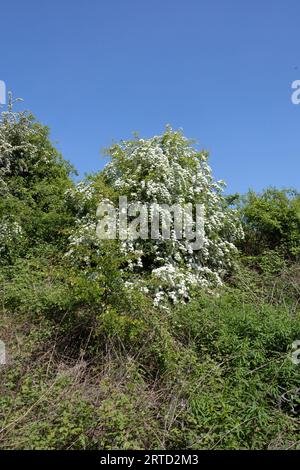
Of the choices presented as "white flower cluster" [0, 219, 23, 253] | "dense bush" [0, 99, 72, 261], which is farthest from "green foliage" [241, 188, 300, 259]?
"white flower cluster" [0, 219, 23, 253]

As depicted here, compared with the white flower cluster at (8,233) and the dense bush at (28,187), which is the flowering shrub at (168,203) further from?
the white flower cluster at (8,233)

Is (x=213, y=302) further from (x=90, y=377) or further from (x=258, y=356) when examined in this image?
(x=90, y=377)

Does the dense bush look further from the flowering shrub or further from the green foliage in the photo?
the green foliage

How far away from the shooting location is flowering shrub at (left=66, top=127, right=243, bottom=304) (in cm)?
595

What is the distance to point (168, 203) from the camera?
22.1ft

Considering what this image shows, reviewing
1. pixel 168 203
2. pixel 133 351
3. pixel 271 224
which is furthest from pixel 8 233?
pixel 271 224

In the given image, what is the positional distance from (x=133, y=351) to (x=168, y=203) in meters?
2.80

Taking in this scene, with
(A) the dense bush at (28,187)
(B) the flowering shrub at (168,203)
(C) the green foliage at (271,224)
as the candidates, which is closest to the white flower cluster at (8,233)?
(A) the dense bush at (28,187)

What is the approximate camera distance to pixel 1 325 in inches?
187

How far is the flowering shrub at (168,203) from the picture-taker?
5.95 metres

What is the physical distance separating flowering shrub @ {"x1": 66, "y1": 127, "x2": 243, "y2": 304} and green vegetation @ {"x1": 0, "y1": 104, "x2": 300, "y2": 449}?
56 millimetres

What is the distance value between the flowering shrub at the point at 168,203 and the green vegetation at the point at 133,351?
0.18ft
